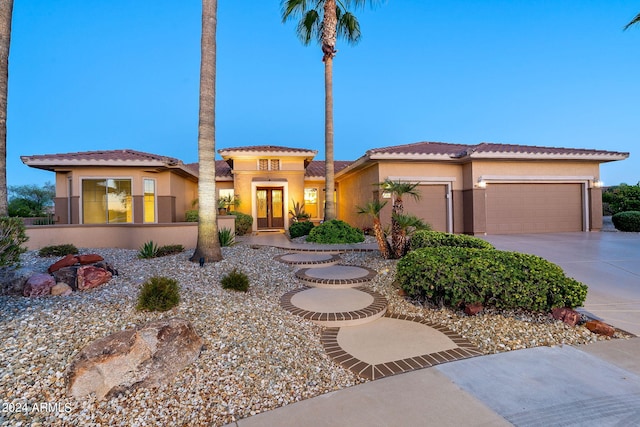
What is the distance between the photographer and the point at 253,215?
15.4 meters

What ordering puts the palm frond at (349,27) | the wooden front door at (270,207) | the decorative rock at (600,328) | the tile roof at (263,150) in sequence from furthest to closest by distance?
the wooden front door at (270,207)
the tile roof at (263,150)
the palm frond at (349,27)
the decorative rock at (600,328)

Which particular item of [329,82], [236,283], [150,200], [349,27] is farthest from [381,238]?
[349,27]

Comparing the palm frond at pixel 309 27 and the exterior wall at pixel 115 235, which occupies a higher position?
the palm frond at pixel 309 27

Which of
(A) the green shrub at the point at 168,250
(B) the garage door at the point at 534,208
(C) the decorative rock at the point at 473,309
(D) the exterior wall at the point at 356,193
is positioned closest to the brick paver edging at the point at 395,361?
(C) the decorative rock at the point at 473,309

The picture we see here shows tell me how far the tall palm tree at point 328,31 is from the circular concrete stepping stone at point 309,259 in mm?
4010

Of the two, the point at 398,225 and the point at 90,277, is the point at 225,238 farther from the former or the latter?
the point at 398,225

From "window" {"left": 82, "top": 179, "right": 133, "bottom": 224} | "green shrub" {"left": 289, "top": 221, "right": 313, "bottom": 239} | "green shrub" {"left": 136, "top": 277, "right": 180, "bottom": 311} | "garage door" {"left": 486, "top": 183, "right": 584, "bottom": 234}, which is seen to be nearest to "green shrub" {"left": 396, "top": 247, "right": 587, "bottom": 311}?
"green shrub" {"left": 136, "top": 277, "right": 180, "bottom": 311}

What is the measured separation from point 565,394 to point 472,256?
2.34 m

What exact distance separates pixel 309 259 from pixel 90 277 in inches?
185

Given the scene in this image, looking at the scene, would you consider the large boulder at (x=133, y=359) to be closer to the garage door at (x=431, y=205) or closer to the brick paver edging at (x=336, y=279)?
the brick paver edging at (x=336, y=279)

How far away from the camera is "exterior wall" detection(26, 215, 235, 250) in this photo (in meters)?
8.95

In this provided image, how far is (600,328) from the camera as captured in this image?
372cm

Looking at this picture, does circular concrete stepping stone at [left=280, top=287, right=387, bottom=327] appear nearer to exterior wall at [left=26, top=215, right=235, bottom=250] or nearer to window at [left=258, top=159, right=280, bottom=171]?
exterior wall at [left=26, top=215, right=235, bottom=250]

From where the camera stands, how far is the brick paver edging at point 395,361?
115 inches
